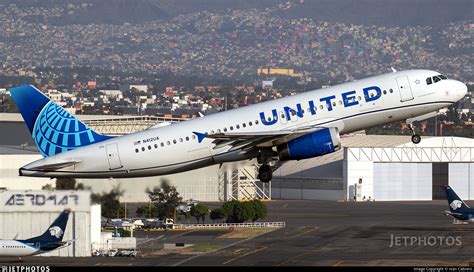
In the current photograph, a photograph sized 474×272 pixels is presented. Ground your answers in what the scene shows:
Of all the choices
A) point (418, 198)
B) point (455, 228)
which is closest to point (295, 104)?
point (455, 228)

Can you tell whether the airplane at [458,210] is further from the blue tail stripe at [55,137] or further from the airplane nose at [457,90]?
the blue tail stripe at [55,137]

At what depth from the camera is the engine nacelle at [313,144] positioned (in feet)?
276

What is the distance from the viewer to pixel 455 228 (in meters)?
140

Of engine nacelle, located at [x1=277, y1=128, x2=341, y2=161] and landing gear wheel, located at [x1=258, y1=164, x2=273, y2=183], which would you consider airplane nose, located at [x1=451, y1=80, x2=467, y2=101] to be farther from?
landing gear wheel, located at [x1=258, y1=164, x2=273, y2=183]

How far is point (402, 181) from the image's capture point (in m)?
192

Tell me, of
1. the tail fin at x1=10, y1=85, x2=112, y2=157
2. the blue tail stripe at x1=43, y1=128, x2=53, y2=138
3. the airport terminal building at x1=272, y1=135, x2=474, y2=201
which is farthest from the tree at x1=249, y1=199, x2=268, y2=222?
the blue tail stripe at x1=43, y1=128, x2=53, y2=138

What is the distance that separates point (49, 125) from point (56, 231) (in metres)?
15.6

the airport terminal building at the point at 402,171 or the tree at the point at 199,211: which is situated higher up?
the airport terminal building at the point at 402,171

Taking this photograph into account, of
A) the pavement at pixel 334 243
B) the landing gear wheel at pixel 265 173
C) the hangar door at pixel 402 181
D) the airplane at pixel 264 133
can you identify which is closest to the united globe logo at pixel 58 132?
the airplane at pixel 264 133

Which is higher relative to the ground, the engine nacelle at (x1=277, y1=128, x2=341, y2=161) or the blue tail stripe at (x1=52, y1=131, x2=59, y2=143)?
the blue tail stripe at (x1=52, y1=131, x2=59, y2=143)

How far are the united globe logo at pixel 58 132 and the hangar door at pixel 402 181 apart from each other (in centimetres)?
10234

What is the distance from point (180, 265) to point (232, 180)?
66.9m

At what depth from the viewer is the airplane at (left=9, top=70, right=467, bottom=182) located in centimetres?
8438

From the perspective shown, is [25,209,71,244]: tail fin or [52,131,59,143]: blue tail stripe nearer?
[52,131,59,143]: blue tail stripe
